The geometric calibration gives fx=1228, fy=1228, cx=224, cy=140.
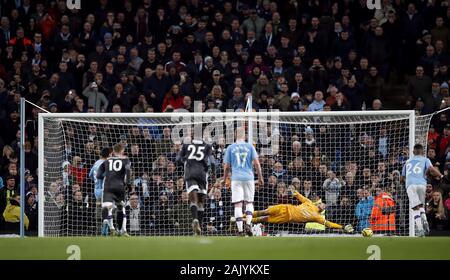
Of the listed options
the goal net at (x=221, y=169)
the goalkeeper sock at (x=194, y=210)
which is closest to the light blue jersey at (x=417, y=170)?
the goal net at (x=221, y=169)

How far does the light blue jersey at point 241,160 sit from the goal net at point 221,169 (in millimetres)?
1445

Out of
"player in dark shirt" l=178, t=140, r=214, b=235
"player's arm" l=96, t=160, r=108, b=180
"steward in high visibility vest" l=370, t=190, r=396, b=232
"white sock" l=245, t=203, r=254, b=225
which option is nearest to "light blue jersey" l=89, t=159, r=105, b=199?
"player's arm" l=96, t=160, r=108, b=180

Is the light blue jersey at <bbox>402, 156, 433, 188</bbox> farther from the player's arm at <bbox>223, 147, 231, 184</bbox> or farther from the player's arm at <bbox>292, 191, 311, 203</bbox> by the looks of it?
the player's arm at <bbox>223, 147, 231, 184</bbox>

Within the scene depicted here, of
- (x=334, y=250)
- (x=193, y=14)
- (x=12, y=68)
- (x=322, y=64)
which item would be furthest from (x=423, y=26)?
(x=334, y=250)

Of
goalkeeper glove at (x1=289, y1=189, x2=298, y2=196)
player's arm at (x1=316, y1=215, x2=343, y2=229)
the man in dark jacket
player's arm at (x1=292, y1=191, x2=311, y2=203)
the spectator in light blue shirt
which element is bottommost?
player's arm at (x1=316, y1=215, x2=343, y2=229)

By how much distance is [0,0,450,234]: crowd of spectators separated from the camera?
24.2m

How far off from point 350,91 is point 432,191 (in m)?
3.76

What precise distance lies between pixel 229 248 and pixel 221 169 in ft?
20.5

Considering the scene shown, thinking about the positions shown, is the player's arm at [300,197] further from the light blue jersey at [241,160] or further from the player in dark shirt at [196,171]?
the player in dark shirt at [196,171]

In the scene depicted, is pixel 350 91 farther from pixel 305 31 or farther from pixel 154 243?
pixel 154 243

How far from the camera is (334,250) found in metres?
17.9

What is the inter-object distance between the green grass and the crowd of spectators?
5.35m

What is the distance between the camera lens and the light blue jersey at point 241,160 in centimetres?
2197

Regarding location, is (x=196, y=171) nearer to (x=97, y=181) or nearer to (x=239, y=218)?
(x=239, y=218)
